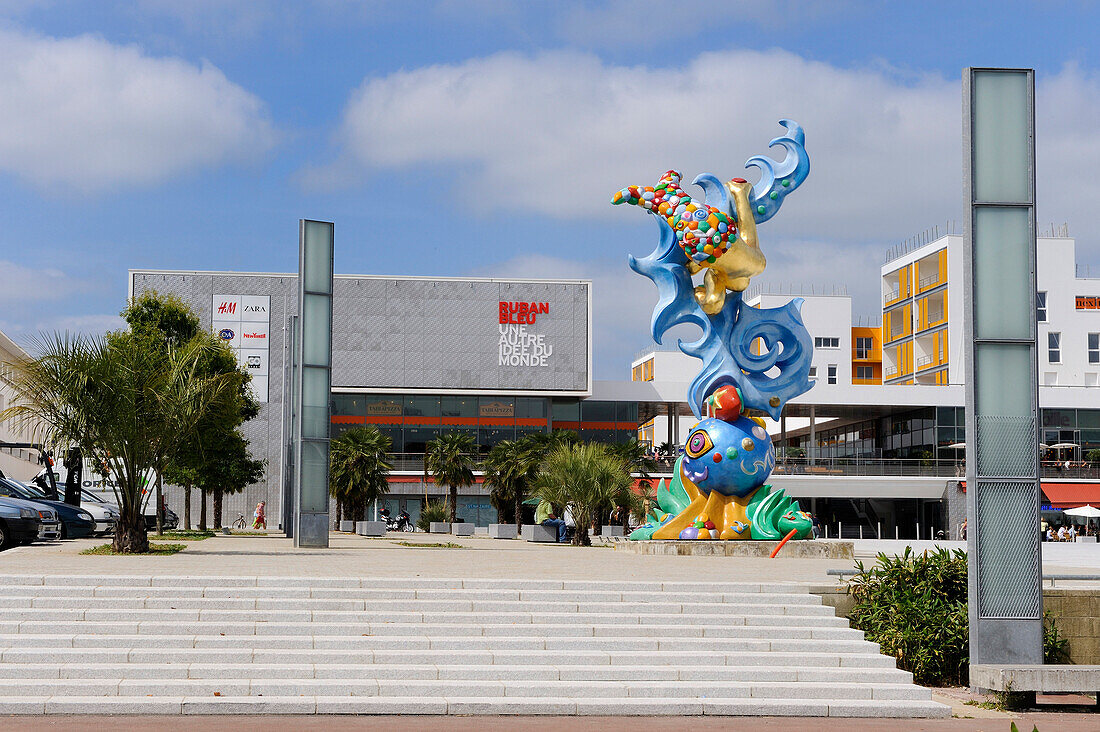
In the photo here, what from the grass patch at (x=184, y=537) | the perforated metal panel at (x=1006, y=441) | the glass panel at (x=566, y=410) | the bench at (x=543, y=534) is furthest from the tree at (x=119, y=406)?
the glass panel at (x=566, y=410)

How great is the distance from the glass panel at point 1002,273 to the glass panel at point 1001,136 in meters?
0.23

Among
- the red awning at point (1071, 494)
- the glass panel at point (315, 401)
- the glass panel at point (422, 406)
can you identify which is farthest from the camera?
the glass panel at point (422, 406)

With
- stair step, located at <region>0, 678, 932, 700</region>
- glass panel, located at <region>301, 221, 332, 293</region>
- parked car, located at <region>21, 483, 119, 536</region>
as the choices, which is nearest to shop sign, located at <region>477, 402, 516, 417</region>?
parked car, located at <region>21, 483, 119, 536</region>

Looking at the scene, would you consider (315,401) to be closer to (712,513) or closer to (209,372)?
(712,513)

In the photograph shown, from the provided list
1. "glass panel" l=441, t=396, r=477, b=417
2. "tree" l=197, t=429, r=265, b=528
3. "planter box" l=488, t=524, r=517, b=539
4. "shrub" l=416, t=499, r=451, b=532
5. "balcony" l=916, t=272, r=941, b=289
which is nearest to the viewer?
"tree" l=197, t=429, r=265, b=528

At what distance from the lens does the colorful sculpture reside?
27734mm

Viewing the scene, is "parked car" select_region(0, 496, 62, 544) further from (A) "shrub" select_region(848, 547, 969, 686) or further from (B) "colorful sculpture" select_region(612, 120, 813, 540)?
(A) "shrub" select_region(848, 547, 969, 686)

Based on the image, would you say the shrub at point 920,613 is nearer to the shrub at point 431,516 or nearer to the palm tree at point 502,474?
the palm tree at point 502,474

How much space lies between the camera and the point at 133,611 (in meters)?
12.5

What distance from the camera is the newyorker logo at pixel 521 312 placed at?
71.2 metres

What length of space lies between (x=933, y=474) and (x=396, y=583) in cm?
5508

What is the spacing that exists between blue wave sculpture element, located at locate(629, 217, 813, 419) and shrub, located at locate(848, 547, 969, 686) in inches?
566

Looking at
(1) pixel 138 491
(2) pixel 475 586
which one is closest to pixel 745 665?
(2) pixel 475 586

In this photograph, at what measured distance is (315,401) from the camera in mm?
25094
